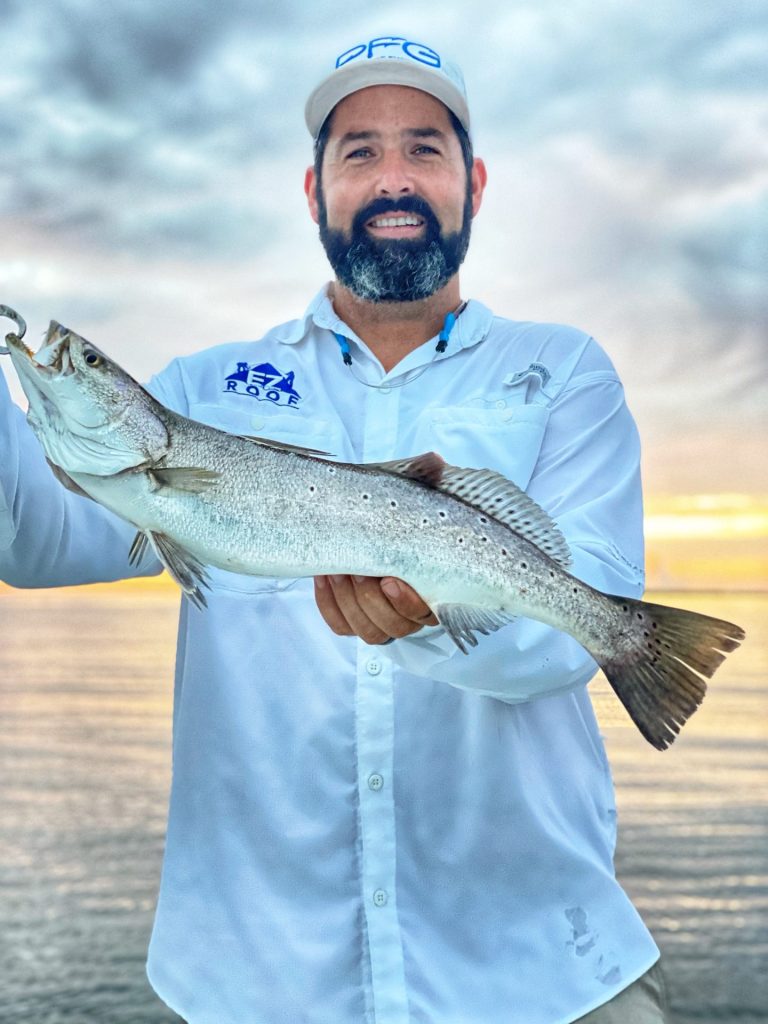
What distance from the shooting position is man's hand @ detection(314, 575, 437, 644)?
150 inches

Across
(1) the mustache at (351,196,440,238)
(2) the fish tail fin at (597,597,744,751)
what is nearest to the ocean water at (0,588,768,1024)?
(2) the fish tail fin at (597,597,744,751)

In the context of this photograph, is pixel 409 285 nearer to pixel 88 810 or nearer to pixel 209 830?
pixel 209 830

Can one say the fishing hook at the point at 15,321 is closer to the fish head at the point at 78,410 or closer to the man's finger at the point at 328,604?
the fish head at the point at 78,410

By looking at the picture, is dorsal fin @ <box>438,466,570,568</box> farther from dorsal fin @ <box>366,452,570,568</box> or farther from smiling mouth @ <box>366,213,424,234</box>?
smiling mouth @ <box>366,213,424,234</box>

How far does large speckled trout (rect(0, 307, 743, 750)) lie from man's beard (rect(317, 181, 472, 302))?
1.68 metres

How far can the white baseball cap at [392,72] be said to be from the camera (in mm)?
5430

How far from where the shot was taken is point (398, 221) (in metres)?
5.40

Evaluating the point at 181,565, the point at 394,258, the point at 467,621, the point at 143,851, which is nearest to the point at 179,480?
the point at 181,565

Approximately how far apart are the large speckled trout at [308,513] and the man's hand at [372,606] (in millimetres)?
68

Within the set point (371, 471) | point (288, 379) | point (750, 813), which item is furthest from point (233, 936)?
point (750, 813)

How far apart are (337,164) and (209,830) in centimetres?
339

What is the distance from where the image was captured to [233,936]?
14.7 feet

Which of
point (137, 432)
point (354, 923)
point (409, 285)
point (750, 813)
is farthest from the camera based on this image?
point (750, 813)

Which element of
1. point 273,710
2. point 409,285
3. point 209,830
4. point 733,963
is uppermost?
point 409,285
